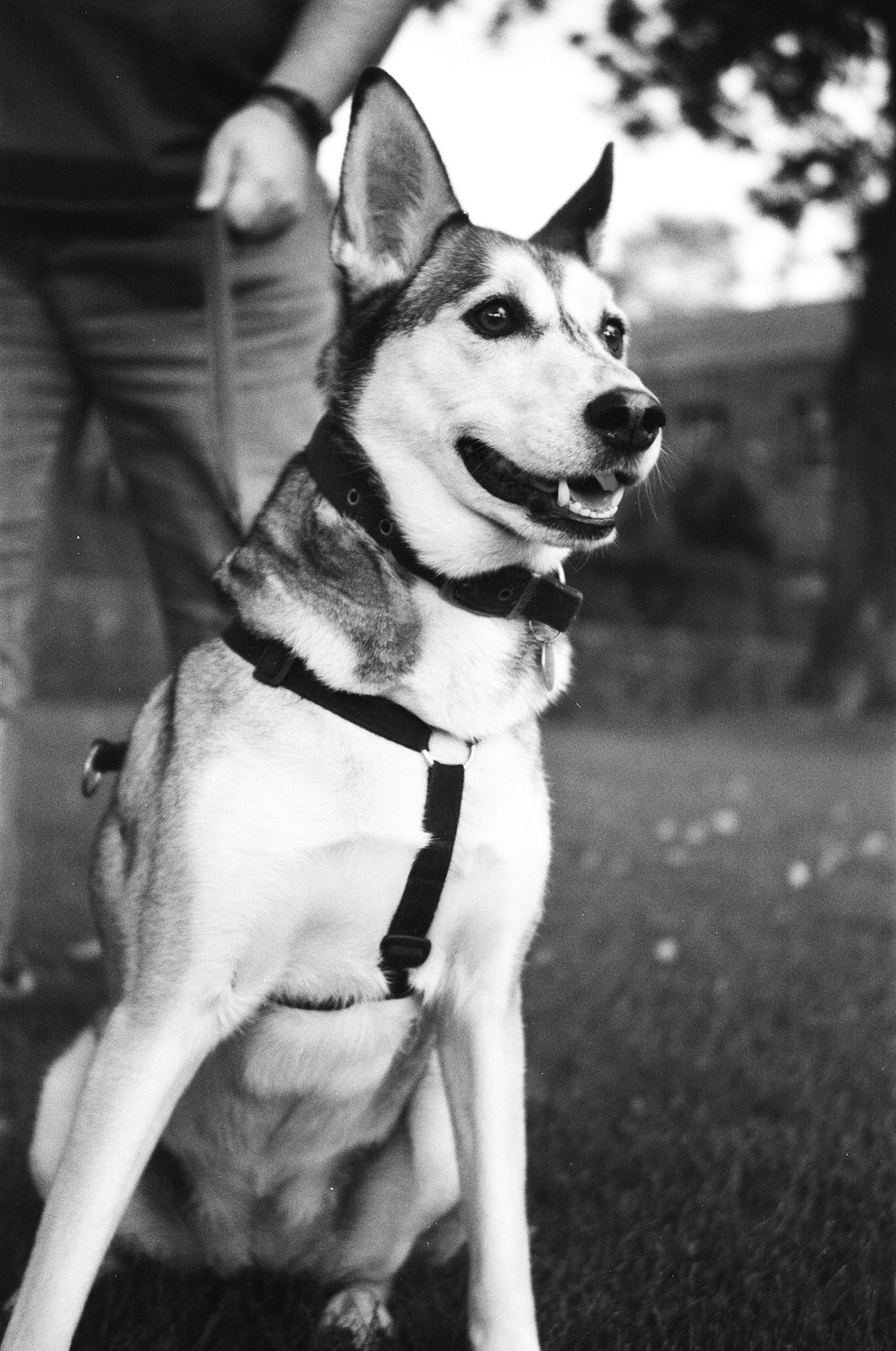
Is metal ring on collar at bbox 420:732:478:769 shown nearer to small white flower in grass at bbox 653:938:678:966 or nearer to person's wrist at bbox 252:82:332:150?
person's wrist at bbox 252:82:332:150

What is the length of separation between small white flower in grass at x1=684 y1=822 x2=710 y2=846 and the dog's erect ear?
15.9ft

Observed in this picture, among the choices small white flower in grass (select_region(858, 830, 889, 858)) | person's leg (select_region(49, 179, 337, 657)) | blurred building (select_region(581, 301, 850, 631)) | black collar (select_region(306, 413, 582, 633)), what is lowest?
blurred building (select_region(581, 301, 850, 631))

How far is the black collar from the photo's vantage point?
7.86 feet

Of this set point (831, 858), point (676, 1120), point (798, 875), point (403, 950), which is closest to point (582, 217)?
point (403, 950)

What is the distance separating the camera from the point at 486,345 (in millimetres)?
2467

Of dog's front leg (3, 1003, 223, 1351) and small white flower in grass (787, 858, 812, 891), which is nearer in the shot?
dog's front leg (3, 1003, 223, 1351)

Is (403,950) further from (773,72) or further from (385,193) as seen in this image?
(773,72)

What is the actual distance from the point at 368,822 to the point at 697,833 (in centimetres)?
541

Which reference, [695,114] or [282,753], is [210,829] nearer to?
[282,753]

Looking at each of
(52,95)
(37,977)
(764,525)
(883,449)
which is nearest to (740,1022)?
(37,977)

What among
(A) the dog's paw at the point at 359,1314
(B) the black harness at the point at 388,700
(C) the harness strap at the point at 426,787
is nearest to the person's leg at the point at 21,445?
(B) the black harness at the point at 388,700

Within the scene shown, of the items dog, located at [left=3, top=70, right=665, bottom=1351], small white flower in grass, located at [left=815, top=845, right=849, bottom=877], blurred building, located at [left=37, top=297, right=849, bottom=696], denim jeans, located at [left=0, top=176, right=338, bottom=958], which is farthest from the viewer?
blurred building, located at [left=37, top=297, right=849, bottom=696]

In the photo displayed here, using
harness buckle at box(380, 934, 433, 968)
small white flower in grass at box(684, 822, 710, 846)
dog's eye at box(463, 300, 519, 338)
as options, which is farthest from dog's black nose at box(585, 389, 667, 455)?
small white flower in grass at box(684, 822, 710, 846)

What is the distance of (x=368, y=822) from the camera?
2.21 m
